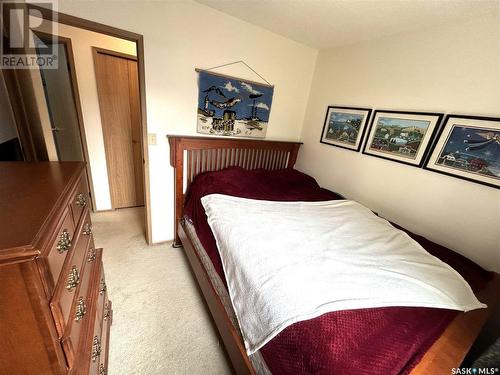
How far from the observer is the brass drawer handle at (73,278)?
0.72m

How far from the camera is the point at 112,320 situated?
156 centimetres

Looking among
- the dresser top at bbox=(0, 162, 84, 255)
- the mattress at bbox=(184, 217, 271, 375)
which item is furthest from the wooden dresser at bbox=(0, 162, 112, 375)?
the mattress at bbox=(184, 217, 271, 375)

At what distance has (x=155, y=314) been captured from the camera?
1647 mm

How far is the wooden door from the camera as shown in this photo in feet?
8.18

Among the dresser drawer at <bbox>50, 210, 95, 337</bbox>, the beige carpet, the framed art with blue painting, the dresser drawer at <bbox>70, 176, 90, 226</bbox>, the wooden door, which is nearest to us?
the dresser drawer at <bbox>50, 210, 95, 337</bbox>

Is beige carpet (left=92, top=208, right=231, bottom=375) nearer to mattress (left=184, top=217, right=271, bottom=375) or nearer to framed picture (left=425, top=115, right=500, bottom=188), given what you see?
mattress (left=184, top=217, right=271, bottom=375)

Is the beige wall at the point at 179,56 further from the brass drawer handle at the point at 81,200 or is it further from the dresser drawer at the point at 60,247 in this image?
the dresser drawer at the point at 60,247

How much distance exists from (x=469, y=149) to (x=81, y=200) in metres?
2.47

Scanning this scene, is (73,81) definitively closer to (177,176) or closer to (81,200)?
(177,176)

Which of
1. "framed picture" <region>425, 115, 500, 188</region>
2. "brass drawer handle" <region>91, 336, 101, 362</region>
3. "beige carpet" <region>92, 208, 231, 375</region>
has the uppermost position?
"framed picture" <region>425, 115, 500, 188</region>

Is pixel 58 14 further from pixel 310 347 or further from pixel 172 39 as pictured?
pixel 310 347

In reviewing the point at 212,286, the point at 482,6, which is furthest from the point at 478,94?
the point at 212,286

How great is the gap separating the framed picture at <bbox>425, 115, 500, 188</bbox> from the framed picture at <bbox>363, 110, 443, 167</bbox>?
0.26 feet

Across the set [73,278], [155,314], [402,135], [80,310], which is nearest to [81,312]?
[80,310]
